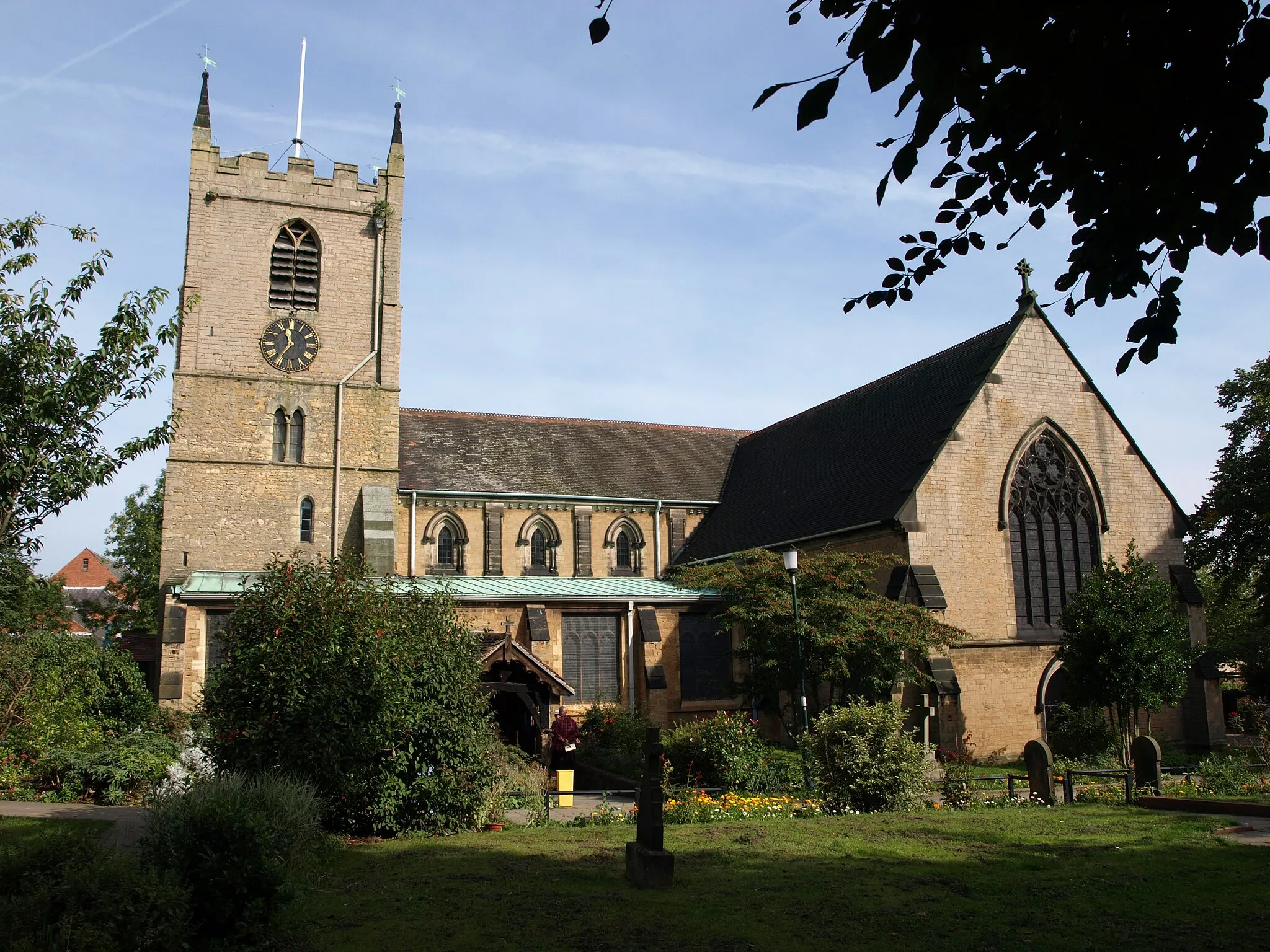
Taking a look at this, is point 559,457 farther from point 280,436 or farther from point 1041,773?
point 1041,773

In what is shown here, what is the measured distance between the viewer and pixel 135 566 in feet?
166

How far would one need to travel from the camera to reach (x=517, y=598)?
85.1 feet

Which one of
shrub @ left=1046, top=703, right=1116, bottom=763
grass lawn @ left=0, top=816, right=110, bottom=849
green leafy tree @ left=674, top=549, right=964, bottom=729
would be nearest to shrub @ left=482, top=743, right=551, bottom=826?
grass lawn @ left=0, top=816, right=110, bottom=849

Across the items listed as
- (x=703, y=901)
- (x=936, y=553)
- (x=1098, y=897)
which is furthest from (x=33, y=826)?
(x=936, y=553)

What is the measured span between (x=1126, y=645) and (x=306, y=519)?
70.3ft

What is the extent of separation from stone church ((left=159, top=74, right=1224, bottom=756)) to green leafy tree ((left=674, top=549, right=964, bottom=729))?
1193mm

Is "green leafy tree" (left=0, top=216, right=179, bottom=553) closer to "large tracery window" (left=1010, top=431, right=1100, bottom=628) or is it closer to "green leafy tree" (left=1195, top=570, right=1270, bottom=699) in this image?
"large tracery window" (left=1010, top=431, right=1100, bottom=628)

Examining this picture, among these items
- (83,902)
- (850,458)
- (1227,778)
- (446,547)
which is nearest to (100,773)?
(83,902)

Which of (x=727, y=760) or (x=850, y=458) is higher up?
(x=850, y=458)

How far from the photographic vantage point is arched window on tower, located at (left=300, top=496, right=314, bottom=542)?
93.5 feet

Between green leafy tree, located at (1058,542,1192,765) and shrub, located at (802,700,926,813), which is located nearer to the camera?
shrub, located at (802,700,926,813)

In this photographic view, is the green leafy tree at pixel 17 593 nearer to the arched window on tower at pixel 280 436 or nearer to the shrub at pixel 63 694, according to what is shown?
the shrub at pixel 63 694

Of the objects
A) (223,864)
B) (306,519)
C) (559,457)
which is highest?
(559,457)

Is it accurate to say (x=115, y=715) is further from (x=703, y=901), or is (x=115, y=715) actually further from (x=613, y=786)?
(x=703, y=901)
